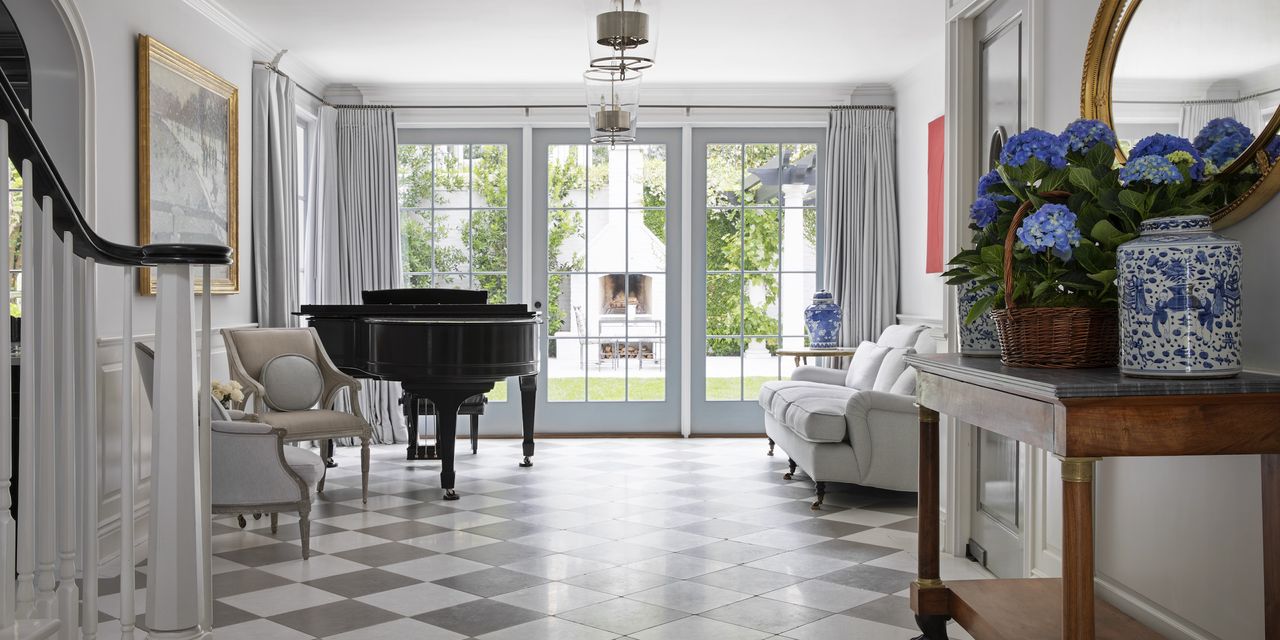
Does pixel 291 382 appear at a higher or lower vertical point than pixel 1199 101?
Answer: lower

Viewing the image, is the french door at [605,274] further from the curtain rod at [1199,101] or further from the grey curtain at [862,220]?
the curtain rod at [1199,101]

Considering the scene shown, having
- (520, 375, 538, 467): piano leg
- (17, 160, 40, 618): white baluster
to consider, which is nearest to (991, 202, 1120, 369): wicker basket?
(17, 160, 40, 618): white baluster

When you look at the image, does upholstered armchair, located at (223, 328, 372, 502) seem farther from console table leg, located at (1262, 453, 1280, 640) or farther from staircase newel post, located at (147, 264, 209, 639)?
console table leg, located at (1262, 453, 1280, 640)

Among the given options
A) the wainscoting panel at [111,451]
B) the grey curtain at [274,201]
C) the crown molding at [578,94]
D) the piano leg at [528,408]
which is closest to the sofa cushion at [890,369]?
the piano leg at [528,408]

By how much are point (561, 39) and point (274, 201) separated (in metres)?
2.00

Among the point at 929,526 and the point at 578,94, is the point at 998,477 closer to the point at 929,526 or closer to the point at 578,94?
the point at 929,526

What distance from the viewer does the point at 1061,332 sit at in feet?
7.28

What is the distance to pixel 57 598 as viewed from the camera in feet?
6.21

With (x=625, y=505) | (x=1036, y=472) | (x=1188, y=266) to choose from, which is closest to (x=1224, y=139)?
(x=1188, y=266)

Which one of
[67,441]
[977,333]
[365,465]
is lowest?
[365,465]

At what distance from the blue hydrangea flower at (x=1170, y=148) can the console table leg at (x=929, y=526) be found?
0.96m

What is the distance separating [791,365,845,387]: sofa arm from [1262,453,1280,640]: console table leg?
466 cm

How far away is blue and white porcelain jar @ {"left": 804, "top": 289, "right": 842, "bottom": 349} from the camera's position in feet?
23.6

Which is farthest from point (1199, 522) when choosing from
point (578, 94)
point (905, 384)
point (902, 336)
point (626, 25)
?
point (578, 94)
